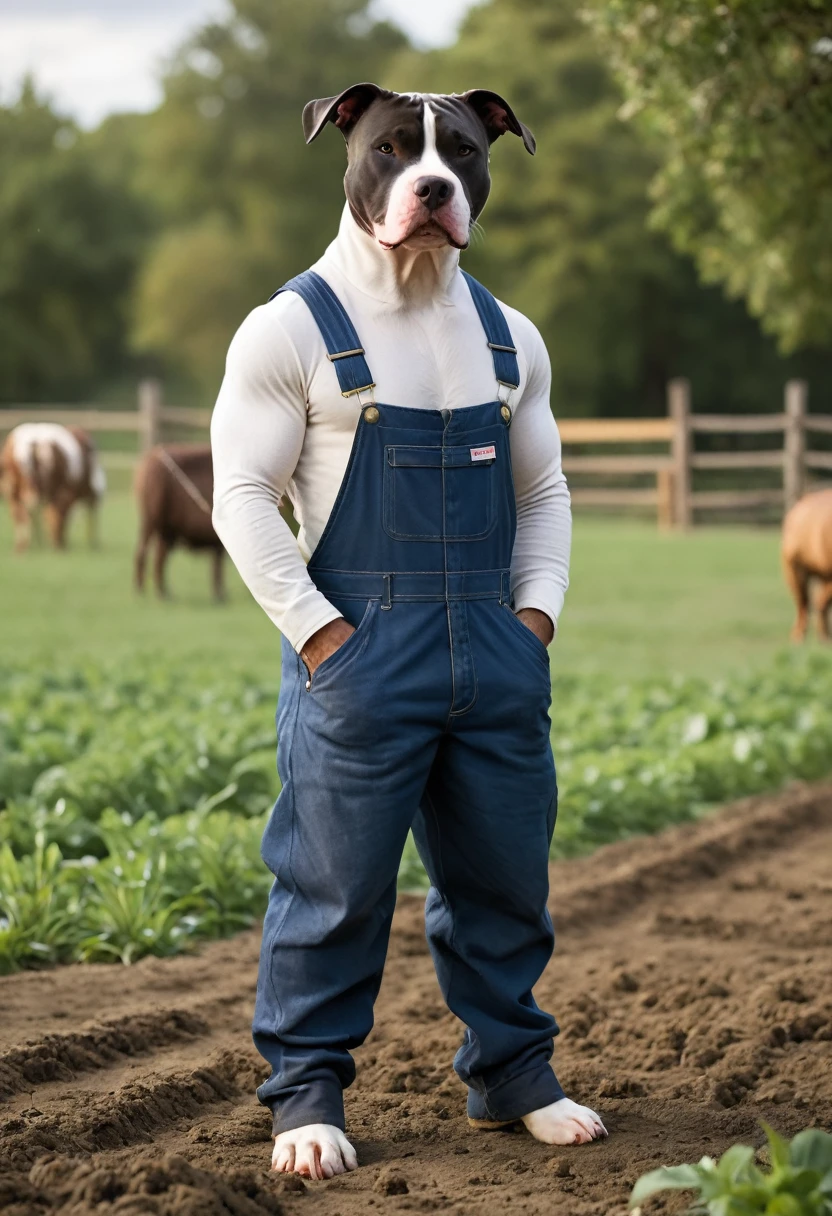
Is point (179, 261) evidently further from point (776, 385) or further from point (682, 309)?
point (776, 385)

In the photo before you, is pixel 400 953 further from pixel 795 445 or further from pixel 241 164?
pixel 241 164

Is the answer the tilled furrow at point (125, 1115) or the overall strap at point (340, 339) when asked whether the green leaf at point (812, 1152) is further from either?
the overall strap at point (340, 339)

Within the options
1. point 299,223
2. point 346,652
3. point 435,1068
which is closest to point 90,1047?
point 435,1068

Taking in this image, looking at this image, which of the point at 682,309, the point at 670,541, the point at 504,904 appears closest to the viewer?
the point at 504,904

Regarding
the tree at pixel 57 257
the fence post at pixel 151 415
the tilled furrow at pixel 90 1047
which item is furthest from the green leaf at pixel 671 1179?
the tree at pixel 57 257

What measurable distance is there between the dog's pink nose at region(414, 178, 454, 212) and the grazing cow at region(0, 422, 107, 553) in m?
15.5

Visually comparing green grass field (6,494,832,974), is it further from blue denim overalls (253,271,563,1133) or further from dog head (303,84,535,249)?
dog head (303,84,535,249)

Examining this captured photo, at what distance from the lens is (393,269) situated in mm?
2998

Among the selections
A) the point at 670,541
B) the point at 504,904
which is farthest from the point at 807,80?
the point at 670,541

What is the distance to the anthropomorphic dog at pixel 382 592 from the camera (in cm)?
291

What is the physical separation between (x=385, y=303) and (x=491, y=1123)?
1659 mm

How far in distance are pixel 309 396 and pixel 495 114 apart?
26.6 inches

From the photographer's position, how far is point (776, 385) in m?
36.8

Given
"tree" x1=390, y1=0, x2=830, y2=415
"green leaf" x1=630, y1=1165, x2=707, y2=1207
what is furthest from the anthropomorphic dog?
"tree" x1=390, y1=0, x2=830, y2=415
